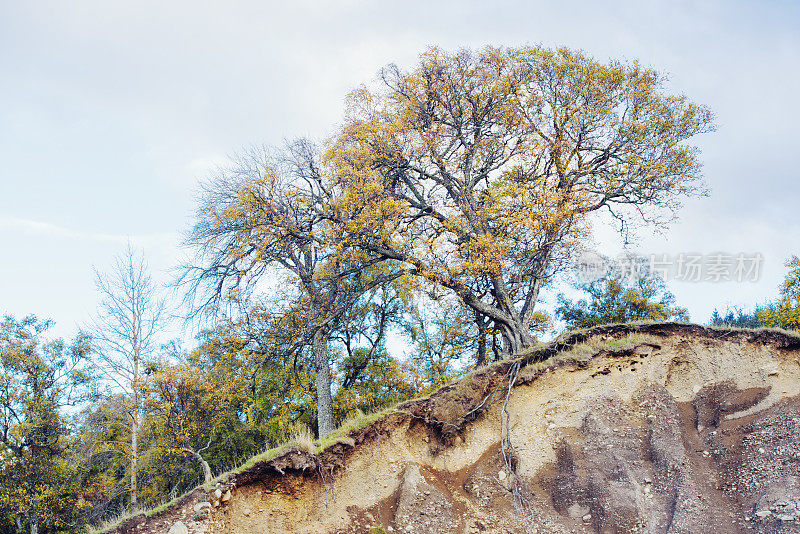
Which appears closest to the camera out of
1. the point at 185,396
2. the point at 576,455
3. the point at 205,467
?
the point at 576,455

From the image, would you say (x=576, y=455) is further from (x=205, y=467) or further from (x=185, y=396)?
(x=185, y=396)

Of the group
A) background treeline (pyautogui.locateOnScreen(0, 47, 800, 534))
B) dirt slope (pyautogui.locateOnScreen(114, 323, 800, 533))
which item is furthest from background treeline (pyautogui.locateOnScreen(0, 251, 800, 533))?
dirt slope (pyautogui.locateOnScreen(114, 323, 800, 533))

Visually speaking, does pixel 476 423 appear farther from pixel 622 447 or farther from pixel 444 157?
pixel 444 157

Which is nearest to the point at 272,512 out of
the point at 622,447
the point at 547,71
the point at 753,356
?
the point at 622,447

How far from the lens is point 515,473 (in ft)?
35.9

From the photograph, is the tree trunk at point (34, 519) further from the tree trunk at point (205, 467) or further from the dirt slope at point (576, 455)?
the dirt slope at point (576, 455)

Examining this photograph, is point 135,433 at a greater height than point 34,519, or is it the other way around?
point 135,433

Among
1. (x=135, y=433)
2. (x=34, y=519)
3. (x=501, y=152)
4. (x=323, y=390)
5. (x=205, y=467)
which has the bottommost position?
(x=34, y=519)

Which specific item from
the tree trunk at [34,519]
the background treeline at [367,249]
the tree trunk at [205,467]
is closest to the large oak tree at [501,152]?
the background treeline at [367,249]

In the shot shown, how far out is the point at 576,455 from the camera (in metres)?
10.8

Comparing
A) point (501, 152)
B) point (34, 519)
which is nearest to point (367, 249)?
point (501, 152)

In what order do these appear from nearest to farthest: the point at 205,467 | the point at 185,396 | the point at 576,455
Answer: the point at 576,455
the point at 205,467
the point at 185,396

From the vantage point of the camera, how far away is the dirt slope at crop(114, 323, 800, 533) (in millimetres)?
9930

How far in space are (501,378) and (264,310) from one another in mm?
10210
